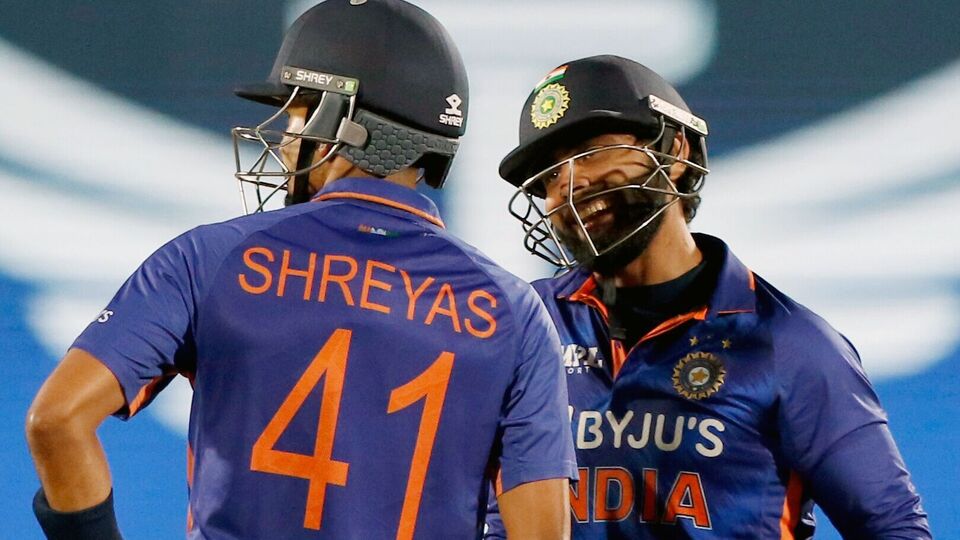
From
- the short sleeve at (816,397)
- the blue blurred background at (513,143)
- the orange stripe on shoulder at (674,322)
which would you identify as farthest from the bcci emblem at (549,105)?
the blue blurred background at (513,143)

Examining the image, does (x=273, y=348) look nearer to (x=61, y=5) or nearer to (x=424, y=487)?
(x=424, y=487)

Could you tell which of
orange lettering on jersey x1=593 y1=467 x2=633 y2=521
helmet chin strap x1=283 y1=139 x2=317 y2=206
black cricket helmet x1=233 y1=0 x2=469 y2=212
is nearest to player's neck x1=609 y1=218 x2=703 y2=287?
orange lettering on jersey x1=593 y1=467 x2=633 y2=521

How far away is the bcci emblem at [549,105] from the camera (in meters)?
1.67

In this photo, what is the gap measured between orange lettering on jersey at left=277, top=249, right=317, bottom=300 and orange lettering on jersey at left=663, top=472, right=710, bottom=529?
56 centimetres

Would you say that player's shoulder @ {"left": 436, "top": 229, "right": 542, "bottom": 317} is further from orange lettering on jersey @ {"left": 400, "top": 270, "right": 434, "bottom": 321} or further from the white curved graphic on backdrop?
the white curved graphic on backdrop

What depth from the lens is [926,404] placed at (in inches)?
98.4

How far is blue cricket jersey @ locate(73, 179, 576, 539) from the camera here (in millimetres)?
1151

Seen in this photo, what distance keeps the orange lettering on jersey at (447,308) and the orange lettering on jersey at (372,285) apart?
4 cm

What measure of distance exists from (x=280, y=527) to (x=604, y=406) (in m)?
0.55

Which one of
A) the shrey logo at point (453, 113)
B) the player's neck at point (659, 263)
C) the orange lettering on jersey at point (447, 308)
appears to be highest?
the shrey logo at point (453, 113)

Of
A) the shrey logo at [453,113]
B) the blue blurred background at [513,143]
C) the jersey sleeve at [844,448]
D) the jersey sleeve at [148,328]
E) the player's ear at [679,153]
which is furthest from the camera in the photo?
the blue blurred background at [513,143]

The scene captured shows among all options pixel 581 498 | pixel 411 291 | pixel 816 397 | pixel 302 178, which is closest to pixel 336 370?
pixel 411 291

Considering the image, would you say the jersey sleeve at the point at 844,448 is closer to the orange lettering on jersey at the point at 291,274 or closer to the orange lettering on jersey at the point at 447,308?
the orange lettering on jersey at the point at 447,308

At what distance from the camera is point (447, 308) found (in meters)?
1.23
